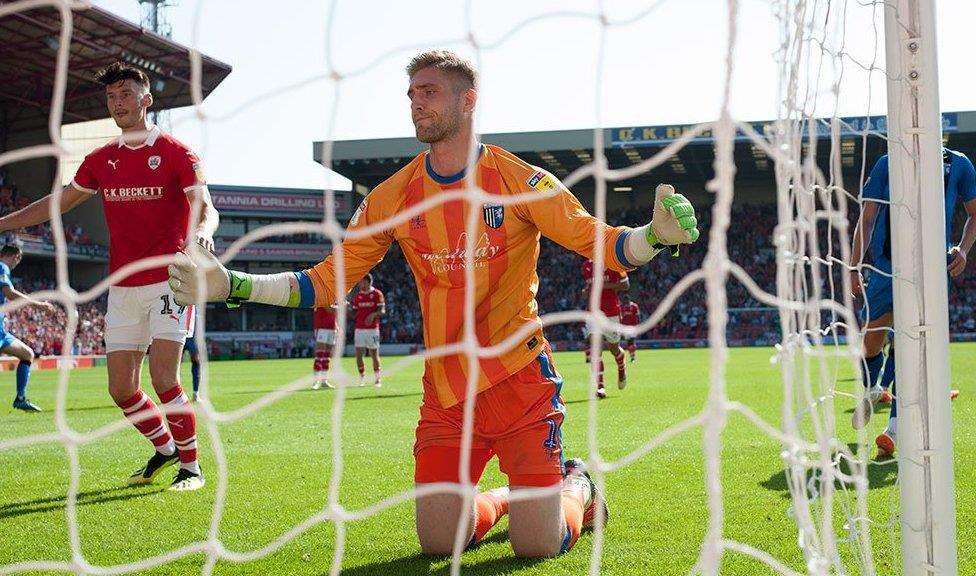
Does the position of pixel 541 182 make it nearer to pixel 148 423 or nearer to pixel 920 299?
pixel 920 299

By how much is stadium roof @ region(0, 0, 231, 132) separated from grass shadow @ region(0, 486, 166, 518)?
20543 mm

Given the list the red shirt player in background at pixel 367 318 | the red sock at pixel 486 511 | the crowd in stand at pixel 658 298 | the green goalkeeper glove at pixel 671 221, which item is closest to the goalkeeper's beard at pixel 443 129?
the green goalkeeper glove at pixel 671 221

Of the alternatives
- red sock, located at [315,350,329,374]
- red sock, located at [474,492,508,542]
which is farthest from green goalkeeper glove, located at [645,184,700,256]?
red sock, located at [315,350,329,374]

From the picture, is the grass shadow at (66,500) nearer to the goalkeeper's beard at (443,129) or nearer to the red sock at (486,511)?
the red sock at (486,511)

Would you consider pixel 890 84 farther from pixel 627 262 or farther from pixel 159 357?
pixel 159 357

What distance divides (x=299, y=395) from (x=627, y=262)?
30.1ft

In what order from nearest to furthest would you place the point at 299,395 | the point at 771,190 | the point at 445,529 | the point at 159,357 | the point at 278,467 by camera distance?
the point at 445,529 → the point at 159,357 → the point at 278,467 → the point at 299,395 → the point at 771,190

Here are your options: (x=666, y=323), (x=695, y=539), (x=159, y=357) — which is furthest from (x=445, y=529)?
(x=666, y=323)

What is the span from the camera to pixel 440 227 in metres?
3.44

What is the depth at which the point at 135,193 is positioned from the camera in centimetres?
464

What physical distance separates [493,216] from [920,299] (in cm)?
160

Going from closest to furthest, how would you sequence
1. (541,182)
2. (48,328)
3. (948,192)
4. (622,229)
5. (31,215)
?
1. (622,229)
2. (541,182)
3. (31,215)
4. (948,192)
5. (48,328)

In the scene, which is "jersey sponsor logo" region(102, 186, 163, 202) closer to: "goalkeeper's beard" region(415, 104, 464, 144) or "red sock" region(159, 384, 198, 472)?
"red sock" region(159, 384, 198, 472)

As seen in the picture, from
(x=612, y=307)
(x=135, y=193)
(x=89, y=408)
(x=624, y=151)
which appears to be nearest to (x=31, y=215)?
(x=135, y=193)
